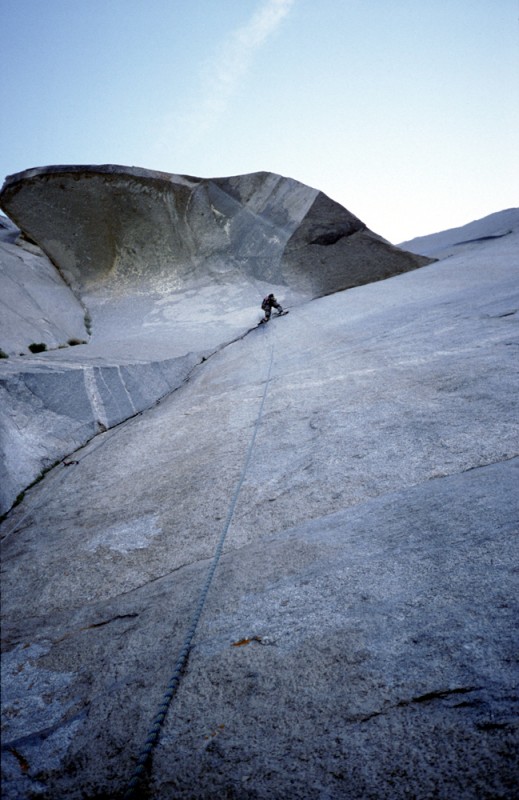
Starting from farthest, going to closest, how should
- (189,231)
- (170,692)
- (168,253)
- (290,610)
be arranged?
(189,231)
(168,253)
(290,610)
(170,692)

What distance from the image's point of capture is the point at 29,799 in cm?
93

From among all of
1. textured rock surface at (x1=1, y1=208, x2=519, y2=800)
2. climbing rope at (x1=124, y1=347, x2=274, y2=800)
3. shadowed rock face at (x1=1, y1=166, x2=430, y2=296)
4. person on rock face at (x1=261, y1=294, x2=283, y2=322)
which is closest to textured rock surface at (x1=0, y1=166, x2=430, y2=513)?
shadowed rock face at (x1=1, y1=166, x2=430, y2=296)

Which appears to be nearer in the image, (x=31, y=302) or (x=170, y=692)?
(x=170, y=692)

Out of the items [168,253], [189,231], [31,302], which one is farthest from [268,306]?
[189,231]

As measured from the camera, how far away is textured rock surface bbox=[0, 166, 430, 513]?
1052cm

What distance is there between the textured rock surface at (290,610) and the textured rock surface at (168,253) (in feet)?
19.6

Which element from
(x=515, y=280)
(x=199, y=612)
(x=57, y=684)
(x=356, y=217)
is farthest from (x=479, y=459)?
(x=356, y=217)

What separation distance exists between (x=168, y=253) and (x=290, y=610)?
1396 centimetres

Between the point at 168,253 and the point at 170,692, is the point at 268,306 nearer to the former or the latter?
the point at 168,253

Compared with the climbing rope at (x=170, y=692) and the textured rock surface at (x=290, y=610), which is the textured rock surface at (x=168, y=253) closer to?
the textured rock surface at (x=290, y=610)

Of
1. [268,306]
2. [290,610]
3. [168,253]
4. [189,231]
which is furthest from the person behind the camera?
[189,231]

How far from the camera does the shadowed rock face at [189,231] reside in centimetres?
1273

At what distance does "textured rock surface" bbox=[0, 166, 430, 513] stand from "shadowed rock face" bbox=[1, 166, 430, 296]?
0.04m

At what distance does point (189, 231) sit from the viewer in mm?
13930
